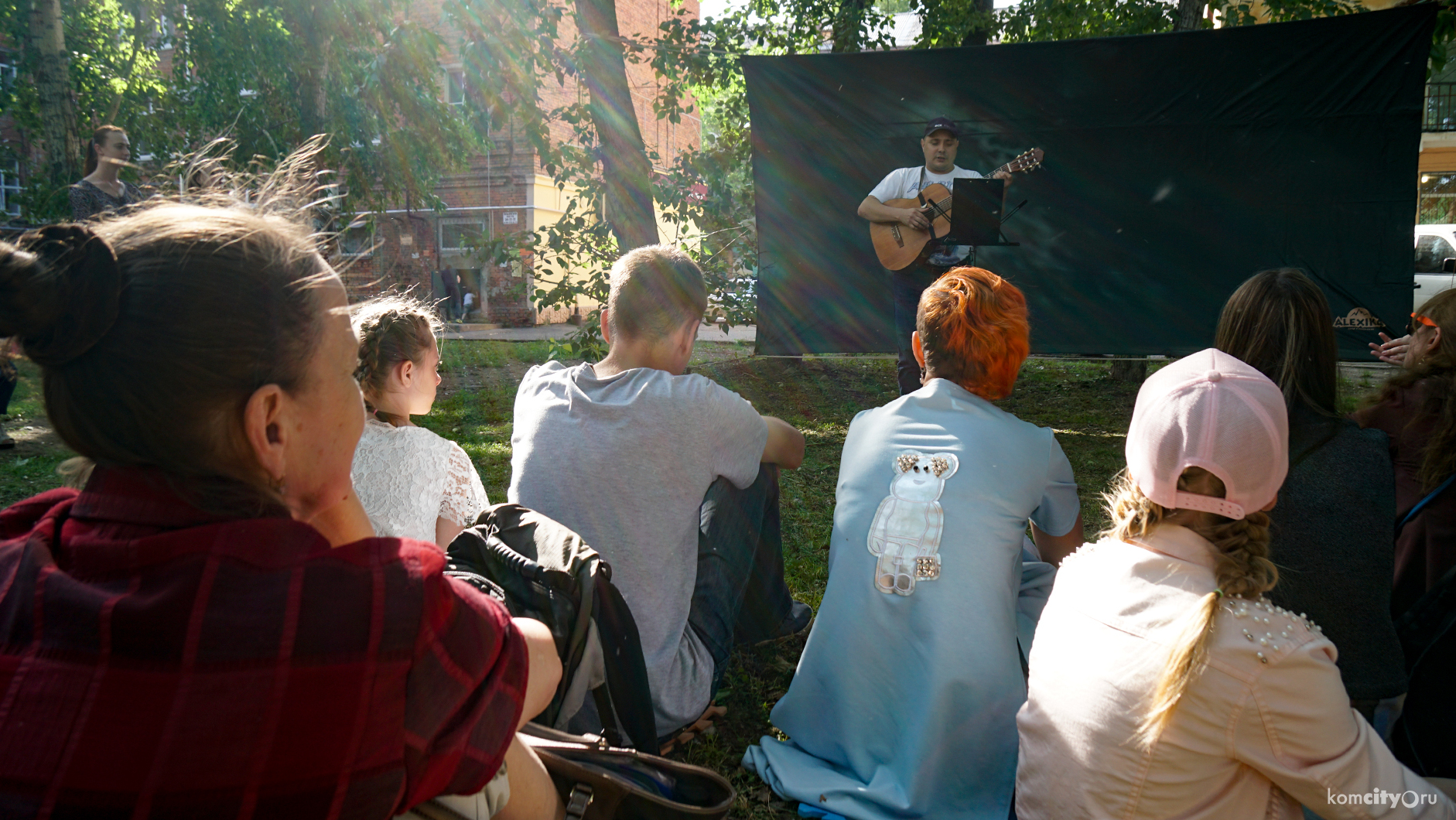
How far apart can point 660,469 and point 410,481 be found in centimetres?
61

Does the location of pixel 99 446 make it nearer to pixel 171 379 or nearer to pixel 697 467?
pixel 171 379

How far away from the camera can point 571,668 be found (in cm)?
157

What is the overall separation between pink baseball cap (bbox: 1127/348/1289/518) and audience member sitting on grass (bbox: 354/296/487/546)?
1490mm

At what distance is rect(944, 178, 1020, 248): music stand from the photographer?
5406 mm

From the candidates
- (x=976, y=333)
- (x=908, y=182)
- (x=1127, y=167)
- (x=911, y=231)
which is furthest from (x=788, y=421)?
(x=976, y=333)

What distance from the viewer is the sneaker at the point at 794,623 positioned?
2.90 m

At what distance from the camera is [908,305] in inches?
227

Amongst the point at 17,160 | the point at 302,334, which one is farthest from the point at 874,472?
the point at 17,160

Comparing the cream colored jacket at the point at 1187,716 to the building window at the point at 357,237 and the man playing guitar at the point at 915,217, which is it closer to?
the man playing guitar at the point at 915,217

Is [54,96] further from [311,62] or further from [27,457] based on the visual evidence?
[27,457]

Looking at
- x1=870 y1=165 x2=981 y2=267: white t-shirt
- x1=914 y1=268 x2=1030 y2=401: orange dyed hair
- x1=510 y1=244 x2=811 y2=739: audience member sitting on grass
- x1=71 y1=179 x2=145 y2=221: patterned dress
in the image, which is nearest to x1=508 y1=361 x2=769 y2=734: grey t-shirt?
x1=510 y1=244 x2=811 y2=739: audience member sitting on grass

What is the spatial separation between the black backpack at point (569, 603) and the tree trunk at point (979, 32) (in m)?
8.44

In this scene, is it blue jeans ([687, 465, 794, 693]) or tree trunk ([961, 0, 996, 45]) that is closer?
blue jeans ([687, 465, 794, 693])

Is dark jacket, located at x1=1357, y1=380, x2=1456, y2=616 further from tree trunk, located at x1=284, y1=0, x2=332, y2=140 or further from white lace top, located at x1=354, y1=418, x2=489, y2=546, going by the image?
tree trunk, located at x1=284, y1=0, x2=332, y2=140
